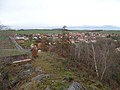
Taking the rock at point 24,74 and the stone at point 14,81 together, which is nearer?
the stone at point 14,81

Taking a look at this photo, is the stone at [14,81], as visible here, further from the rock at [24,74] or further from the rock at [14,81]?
the rock at [24,74]

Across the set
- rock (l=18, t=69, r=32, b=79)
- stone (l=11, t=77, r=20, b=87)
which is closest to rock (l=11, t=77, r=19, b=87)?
stone (l=11, t=77, r=20, b=87)

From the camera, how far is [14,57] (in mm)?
25609

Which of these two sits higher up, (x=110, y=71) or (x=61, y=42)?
(x=61, y=42)

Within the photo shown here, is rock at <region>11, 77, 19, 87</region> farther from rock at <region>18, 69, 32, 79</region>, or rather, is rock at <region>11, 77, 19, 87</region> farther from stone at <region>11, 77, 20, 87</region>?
rock at <region>18, 69, 32, 79</region>

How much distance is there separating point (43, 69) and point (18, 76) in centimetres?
241

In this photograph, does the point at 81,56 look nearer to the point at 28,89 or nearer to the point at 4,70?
the point at 4,70

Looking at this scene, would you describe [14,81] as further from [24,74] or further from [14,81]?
[24,74]

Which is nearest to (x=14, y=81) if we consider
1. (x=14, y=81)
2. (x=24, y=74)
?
(x=14, y=81)

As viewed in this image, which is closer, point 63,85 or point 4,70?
point 63,85

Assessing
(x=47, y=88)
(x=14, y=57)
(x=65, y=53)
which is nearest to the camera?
(x=47, y=88)

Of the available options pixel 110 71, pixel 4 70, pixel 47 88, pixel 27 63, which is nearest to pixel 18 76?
pixel 4 70

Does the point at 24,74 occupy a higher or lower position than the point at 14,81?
higher

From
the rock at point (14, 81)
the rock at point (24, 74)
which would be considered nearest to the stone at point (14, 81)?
the rock at point (14, 81)
